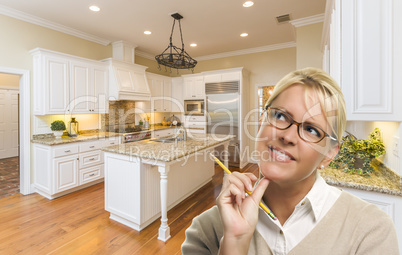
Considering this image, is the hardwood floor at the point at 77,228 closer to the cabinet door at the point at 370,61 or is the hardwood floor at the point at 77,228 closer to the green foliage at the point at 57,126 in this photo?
the green foliage at the point at 57,126

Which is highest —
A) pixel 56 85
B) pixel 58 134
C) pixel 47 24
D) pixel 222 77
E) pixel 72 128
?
pixel 47 24

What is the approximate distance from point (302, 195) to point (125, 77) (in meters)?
4.47

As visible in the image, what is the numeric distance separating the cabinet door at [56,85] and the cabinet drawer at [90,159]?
0.86m

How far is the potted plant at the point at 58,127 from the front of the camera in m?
3.41

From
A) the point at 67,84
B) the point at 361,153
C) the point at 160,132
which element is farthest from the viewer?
the point at 160,132

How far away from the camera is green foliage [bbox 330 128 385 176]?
5.08ft

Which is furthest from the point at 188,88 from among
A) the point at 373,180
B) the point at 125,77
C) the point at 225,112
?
the point at 373,180

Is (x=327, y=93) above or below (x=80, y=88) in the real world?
below

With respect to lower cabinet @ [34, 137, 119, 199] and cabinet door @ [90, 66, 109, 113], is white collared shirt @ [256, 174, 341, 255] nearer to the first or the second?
lower cabinet @ [34, 137, 119, 199]

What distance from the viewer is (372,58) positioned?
4.64 feet

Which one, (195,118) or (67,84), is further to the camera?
(195,118)

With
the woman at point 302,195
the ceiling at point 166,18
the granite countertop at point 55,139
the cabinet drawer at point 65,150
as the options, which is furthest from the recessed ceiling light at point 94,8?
the woman at point 302,195

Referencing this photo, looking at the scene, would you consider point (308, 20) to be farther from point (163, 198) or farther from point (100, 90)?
point (100, 90)

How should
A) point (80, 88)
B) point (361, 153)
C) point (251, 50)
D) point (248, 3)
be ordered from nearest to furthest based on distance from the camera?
point (361, 153), point (248, 3), point (80, 88), point (251, 50)
